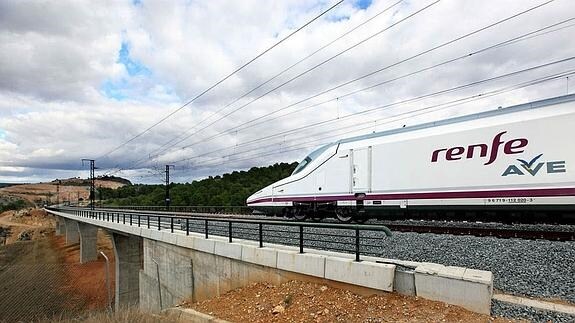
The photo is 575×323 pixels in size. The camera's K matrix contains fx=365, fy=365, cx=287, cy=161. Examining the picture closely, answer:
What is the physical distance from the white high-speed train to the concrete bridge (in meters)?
5.06

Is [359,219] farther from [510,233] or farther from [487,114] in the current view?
[487,114]

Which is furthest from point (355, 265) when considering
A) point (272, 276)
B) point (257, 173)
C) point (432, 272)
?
point (257, 173)

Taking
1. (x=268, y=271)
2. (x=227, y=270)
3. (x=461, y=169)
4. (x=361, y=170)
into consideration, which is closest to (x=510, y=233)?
(x=461, y=169)

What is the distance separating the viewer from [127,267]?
28.6 meters

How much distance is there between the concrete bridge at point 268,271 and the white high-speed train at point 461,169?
5.06m

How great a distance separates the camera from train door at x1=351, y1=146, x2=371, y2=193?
13742 mm

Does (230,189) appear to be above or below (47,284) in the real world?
above

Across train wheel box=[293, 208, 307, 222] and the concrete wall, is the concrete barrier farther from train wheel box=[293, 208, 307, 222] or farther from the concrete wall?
train wheel box=[293, 208, 307, 222]

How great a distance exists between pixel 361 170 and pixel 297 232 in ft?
16.6

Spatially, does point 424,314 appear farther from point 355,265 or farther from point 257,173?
point 257,173

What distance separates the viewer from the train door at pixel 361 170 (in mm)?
13742

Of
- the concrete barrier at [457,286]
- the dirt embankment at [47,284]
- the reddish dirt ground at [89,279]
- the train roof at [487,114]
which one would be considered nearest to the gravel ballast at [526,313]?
the concrete barrier at [457,286]

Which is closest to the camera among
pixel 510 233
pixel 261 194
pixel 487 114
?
pixel 510 233

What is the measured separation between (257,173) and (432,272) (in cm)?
6001
